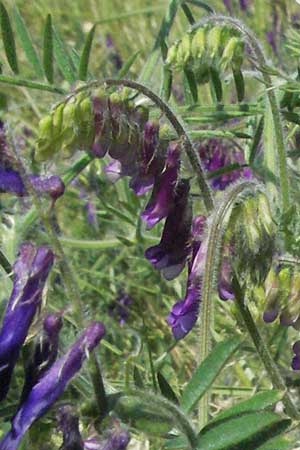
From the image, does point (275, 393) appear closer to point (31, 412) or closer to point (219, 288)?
point (219, 288)

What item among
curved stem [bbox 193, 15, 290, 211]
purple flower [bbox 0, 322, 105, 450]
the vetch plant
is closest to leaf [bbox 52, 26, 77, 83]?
the vetch plant

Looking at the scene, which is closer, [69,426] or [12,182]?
[69,426]

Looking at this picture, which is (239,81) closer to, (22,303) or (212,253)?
(212,253)

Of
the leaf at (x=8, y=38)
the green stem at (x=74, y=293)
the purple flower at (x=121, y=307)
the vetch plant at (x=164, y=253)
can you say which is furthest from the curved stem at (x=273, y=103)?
the purple flower at (x=121, y=307)

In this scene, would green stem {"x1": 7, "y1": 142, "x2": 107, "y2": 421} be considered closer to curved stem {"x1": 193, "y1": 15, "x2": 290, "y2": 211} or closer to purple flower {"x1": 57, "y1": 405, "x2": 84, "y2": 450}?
purple flower {"x1": 57, "y1": 405, "x2": 84, "y2": 450}

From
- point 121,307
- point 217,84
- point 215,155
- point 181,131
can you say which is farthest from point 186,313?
point 121,307

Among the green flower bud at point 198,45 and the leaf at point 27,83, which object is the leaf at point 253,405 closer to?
the green flower bud at point 198,45
